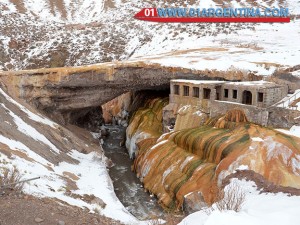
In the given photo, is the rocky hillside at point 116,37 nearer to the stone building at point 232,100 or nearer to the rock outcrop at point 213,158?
the stone building at point 232,100

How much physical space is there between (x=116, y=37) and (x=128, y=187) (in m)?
41.8

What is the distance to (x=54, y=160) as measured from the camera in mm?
26719

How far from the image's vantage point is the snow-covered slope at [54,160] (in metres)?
19.7

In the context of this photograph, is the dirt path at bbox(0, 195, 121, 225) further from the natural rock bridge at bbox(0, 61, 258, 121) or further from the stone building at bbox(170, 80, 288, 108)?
the natural rock bridge at bbox(0, 61, 258, 121)

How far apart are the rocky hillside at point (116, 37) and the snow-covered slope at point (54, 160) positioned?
18.4 m

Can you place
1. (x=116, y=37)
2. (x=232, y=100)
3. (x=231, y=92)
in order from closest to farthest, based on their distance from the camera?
(x=231, y=92) < (x=232, y=100) < (x=116, y=37)

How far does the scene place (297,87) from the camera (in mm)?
32594

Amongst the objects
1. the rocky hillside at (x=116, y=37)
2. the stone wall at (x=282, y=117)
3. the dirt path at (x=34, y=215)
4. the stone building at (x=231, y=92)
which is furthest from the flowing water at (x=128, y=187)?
the rocky hillside at (x=116, y=37)

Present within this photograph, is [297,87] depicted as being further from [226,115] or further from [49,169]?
[49,169]

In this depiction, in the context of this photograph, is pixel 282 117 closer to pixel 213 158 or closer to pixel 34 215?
pixel 213 158

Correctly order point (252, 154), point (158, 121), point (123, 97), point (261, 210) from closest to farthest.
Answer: point (261, 210) → point (252, 154) → point (158, 121) → point (123, 97)

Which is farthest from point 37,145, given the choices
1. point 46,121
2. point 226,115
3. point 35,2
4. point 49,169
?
point 35,2

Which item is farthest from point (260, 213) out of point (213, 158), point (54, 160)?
point (54, 160)

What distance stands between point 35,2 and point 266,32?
177ft
